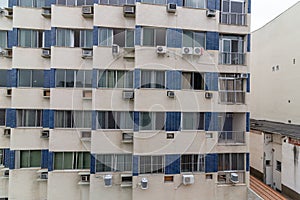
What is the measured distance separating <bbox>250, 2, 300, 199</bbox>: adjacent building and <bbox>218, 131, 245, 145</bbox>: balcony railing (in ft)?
7.91

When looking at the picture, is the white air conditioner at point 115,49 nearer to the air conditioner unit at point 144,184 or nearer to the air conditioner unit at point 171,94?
the air conditioner unit at point 171,94

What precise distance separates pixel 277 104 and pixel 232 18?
8.64 m

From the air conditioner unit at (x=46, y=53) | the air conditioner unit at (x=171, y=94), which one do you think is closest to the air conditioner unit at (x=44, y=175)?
the air conditioner unit at (x=46, y=53)

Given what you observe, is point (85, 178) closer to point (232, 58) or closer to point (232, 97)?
point (232, 97)

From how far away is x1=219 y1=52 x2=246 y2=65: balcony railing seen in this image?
27.3 ft

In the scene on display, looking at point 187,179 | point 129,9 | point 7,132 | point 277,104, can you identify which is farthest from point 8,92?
point 277,104

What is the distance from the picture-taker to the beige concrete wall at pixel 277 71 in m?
12.5

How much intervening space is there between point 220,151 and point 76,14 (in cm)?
808

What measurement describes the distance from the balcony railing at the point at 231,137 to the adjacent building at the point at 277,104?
2410mm

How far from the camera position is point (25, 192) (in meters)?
8.19

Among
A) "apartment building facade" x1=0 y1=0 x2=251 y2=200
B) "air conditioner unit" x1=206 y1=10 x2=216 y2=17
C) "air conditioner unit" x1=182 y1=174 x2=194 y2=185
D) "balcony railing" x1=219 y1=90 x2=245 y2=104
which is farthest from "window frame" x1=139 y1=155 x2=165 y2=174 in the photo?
"air conditioner unit" x1=206 y1=10 x2=216 y2=17

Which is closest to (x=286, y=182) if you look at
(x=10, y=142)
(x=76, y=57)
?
(x=76, y=57)

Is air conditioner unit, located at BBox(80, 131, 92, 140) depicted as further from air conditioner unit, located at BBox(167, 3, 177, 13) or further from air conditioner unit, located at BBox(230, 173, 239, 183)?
air conditioner unit, located at BBox(230, 173, 239, 183)

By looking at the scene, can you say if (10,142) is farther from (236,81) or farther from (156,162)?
(236,81)
